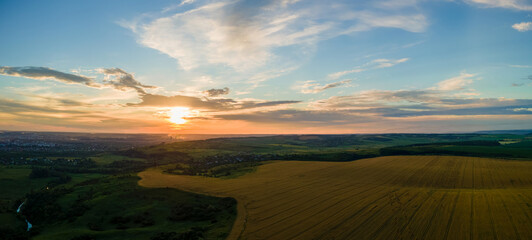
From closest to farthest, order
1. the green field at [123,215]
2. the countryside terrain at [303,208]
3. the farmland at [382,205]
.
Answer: the farmland at [382,205]
the countryside terrain at [303,208]
the green field at [123,215]

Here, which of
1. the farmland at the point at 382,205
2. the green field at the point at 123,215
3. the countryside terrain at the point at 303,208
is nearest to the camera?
the farmland at the point at 382,205

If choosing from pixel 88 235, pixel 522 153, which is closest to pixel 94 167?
pixel 88 235

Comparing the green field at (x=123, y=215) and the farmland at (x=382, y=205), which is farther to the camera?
the green field at (x=123, y=215)

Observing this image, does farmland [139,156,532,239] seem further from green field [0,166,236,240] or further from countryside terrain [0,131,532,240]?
green field [0,166,236,240]

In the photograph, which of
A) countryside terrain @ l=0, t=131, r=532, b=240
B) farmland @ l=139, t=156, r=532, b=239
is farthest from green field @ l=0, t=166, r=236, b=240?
farmland @ l=139, t=156, r=532, b=239

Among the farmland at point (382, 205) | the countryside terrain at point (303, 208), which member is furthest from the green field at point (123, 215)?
the farmland at point (382, 205)

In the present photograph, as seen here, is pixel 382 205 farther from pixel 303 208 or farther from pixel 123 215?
pixel 123 215

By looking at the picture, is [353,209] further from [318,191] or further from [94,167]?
[94,167]

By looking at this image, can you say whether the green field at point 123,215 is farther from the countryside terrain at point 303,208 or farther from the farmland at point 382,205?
the farmland at point 382,205
